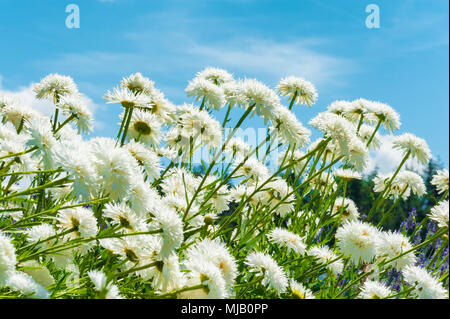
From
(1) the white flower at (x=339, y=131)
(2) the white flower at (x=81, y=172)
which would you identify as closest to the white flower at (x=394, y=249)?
(1) the white flower at (x=339, y=131)

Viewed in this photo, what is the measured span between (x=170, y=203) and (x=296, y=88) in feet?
4.02

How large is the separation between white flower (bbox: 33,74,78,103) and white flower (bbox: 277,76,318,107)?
133 cm

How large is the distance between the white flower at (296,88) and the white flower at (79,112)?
1.31 metres

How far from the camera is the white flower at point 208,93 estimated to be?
2596mm

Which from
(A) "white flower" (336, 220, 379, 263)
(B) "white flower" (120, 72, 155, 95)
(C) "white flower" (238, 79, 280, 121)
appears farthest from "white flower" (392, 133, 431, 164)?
(B) "white flower" (120, 72, 155, 95)

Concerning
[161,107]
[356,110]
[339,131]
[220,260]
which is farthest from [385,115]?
[220,260]

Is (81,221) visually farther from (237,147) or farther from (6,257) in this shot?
(237,147)

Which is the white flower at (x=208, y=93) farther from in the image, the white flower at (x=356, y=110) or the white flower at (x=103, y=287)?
the white flower at (x=103, y=287)

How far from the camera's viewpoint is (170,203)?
2.37 metres

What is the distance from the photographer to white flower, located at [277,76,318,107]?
3006 millimetres

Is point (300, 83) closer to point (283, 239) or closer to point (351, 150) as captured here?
point (351, 150)

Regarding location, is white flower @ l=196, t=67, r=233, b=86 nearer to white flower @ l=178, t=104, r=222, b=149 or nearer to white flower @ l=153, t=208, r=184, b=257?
white flower @ l=178, t=104, r=222, b=149
